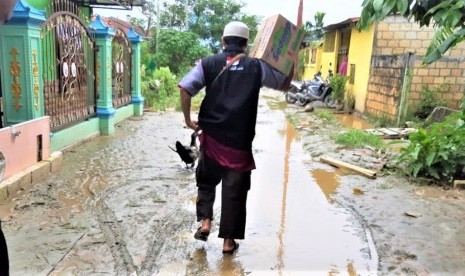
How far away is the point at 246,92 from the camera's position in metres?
3.26

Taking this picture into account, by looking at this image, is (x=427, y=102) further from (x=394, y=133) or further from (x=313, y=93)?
(x=313, y=93)

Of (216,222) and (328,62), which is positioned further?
(328,62)

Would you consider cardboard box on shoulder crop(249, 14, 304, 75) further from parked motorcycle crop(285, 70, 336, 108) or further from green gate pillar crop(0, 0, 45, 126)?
parked motorcycle crop(285, 70, 336, 108)

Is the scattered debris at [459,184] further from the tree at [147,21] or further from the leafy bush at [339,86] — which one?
the tree at [147,21]

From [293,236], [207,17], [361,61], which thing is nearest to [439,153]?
[293,236]

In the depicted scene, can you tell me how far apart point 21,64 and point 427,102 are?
8.69 m

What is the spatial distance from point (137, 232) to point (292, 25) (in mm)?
2230

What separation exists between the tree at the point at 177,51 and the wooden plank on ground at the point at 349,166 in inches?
529

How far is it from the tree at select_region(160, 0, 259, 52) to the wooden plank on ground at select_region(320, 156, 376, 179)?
23.7 meters

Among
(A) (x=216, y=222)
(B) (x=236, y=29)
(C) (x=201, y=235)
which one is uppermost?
(B) (x=236, y=29)

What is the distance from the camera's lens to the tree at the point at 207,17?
29.8 metres

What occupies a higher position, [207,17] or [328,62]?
A: [207,17]

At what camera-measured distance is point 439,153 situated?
5.66 meters

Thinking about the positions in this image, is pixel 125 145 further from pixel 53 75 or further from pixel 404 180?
pixel 404 180
